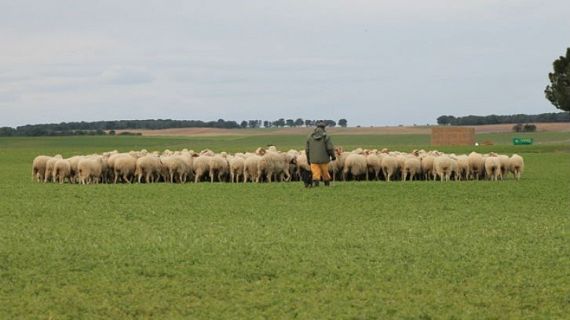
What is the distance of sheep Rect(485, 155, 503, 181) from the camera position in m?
31.9

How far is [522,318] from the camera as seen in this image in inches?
370

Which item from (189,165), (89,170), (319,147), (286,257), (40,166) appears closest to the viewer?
(286,257)

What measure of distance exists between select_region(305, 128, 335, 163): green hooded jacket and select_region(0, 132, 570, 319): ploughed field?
11.5 feet

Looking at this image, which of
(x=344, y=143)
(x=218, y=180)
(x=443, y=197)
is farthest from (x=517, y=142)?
(x=443, y=197)

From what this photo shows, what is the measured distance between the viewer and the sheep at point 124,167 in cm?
3133

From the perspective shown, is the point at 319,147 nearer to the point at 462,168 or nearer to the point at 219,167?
the point at 219,167

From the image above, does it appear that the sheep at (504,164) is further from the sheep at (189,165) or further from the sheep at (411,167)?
the sheep at (189,165)

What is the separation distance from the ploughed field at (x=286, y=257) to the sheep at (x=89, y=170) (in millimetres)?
7701

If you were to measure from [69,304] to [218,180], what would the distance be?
865 inches

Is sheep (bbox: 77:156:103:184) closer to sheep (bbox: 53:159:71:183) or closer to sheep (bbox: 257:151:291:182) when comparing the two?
sheep (bbox: 53:159:71:183)

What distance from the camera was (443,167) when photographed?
1245 inches

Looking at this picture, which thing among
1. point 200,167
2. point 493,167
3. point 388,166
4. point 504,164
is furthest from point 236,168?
point 504,164

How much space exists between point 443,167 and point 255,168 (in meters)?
5.53

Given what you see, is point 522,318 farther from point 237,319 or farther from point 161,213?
point 161,213
